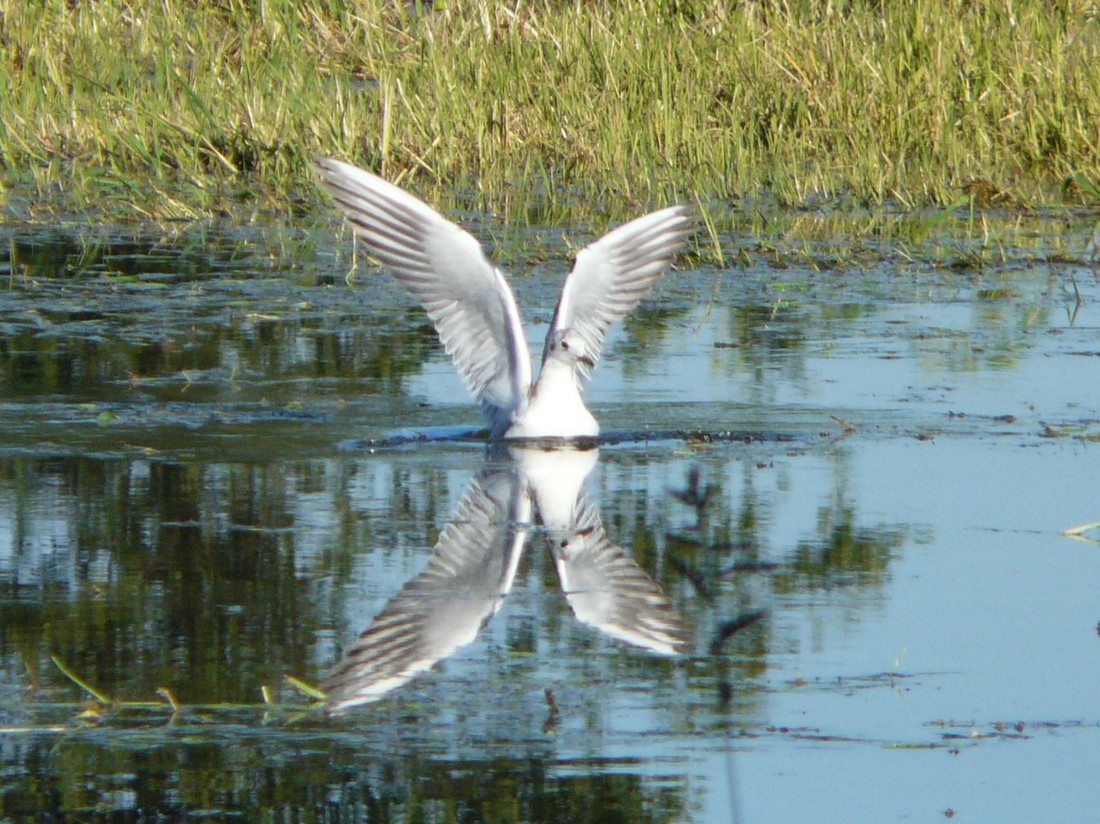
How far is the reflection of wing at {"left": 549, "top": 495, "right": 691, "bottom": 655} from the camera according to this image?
4.20m

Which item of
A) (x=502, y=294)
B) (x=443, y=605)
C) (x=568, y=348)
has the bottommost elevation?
(x=443, y=605)

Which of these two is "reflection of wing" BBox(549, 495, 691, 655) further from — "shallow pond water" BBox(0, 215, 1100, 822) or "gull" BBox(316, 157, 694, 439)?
"gull" BBox(316, 157, 694, 439)

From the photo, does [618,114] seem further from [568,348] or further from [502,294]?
[568,348]

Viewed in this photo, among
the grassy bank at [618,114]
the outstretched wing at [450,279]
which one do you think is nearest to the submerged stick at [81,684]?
the outstretched wing at [450,279]

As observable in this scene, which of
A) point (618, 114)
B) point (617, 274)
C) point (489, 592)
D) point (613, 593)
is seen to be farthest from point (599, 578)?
point (618, 114)

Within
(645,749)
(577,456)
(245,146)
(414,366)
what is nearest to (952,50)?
(245,146)

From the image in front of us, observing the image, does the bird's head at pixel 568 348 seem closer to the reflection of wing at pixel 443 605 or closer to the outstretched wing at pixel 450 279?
the outstretched wing at pixel 450 279

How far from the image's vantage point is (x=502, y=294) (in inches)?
256

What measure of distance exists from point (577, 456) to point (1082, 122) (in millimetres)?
5375

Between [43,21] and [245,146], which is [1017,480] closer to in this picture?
[245,146]

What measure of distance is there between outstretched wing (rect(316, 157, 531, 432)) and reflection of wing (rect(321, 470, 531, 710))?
127 centimetres

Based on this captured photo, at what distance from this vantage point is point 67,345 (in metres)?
7.61

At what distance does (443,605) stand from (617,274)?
9.19 feet

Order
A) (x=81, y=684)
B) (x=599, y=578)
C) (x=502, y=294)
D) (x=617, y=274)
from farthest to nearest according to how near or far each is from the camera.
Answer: (x=617, y=274) < (x=502, y=294) < (x=599, y=578) < (x=81, y=684)
